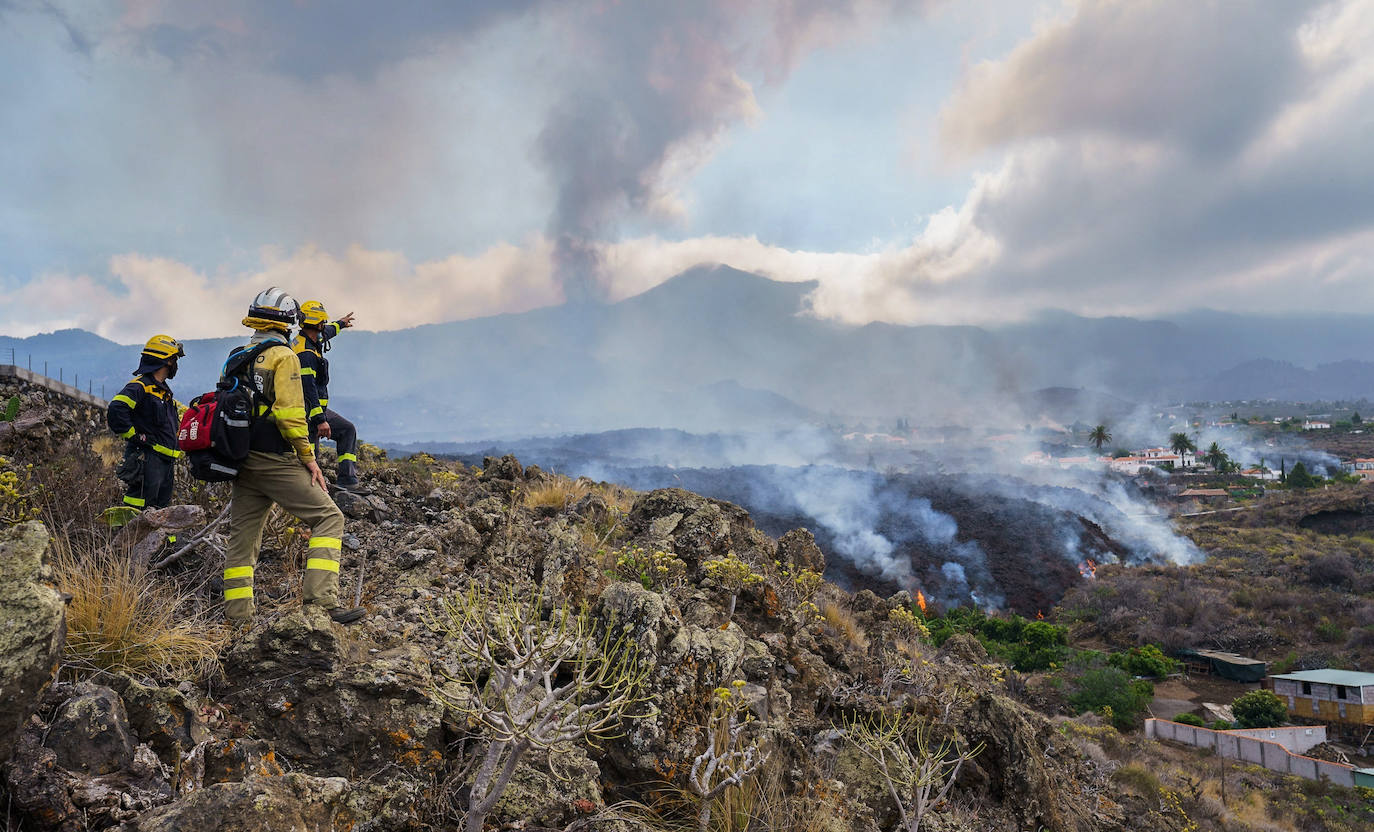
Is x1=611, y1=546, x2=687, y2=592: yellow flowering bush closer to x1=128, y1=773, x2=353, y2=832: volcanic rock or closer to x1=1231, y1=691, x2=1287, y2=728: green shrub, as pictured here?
x1=128, y1=773, x2=353, y2=832: volcanic rock

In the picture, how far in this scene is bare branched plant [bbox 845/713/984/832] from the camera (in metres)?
4.76

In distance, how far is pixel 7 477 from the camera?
14.8ft

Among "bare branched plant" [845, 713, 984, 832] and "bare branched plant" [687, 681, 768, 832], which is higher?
"bare branched plant" [687, 681, 768, 832]

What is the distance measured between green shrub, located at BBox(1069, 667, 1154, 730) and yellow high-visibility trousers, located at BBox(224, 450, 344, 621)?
29.4 meters

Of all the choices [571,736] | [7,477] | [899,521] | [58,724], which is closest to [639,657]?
[571,736]

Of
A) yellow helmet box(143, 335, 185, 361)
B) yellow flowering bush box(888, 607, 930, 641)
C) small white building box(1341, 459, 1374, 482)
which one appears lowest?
small white building box(1341, 459, 1374, 482)

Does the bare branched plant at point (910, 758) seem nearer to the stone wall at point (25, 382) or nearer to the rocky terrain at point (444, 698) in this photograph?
the rocky terrain at point (444, 698)

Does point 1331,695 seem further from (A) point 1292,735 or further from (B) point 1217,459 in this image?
(B) point 1217,459

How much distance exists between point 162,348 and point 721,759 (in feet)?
21.6

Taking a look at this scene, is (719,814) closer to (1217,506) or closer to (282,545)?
(282,545)

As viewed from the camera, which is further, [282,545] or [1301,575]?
[1301,575]

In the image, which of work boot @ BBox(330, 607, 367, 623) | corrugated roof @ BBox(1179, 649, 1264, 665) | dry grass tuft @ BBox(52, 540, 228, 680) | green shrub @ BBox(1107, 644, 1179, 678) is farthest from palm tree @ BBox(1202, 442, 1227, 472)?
dry grass tuft @ BBox(52, 540, 228, 680)

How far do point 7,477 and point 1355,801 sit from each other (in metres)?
32.8

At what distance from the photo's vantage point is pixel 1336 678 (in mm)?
27938
